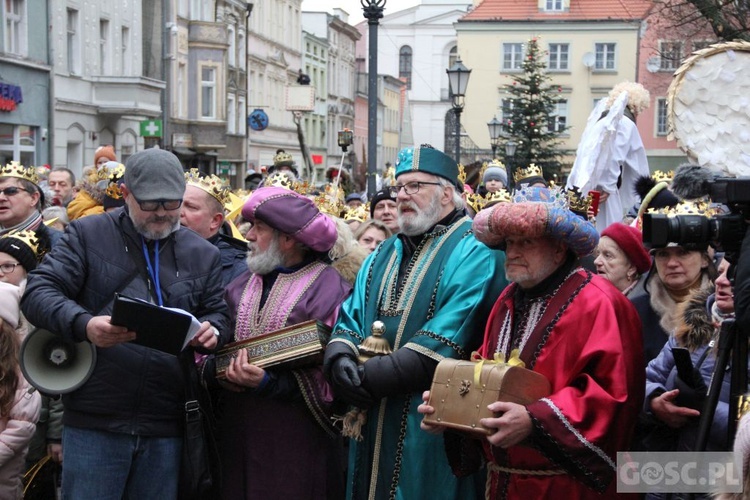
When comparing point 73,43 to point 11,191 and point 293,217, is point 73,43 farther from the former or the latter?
point 293,217

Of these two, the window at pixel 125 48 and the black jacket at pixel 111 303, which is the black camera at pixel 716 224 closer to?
the black jacket at pixel 111 303

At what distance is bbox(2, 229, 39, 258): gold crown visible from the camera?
6.54m

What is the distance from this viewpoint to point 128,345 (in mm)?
4996

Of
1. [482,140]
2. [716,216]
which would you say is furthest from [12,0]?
[482,140]

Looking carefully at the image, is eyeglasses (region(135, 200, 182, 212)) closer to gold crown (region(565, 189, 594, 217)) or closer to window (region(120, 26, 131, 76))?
gold crown (region(565, 189, 594, 217))

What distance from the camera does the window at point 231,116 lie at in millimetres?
47406

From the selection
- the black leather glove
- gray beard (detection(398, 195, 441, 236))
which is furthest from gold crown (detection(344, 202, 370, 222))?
the black leather glove

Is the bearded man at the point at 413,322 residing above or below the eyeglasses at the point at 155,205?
below

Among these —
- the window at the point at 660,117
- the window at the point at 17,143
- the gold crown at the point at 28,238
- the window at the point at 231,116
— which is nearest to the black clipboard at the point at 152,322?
the gold crown at the point at 28,238

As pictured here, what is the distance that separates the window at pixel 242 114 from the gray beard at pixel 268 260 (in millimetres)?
44202

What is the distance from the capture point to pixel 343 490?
18.5 feet

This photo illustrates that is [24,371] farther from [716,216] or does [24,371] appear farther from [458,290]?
[716,216]

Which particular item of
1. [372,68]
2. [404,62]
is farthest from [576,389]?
[404,62]

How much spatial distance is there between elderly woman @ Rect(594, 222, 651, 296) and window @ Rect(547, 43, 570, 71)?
54701 mm
